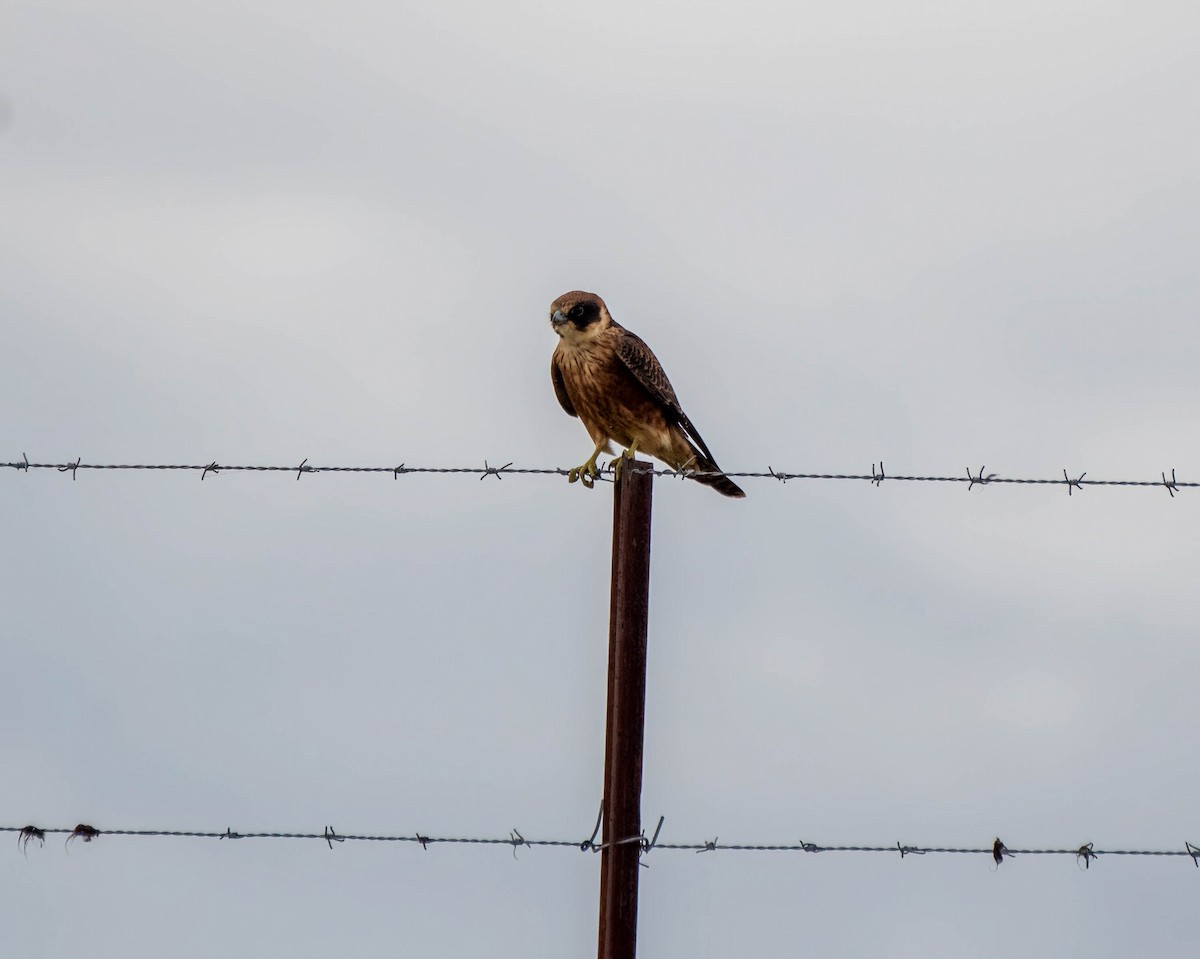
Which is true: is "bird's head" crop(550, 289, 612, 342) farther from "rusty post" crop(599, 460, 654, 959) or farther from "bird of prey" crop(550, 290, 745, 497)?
"rusty post" crop(599, 460, 654, 959)

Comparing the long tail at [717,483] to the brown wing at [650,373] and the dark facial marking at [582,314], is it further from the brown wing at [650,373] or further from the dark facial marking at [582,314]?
the dark facial marking at [582,314]

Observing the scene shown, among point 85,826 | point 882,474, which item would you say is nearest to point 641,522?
point 882,474

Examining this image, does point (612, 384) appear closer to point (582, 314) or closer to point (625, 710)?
point (582, 314)

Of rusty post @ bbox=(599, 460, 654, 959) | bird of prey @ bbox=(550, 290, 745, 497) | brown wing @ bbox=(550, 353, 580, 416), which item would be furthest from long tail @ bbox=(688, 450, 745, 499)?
rusty post @ bbox=(599, 460, 654, 959)

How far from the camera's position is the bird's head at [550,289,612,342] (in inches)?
266

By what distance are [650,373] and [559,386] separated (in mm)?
476

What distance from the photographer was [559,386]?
7.03 metres

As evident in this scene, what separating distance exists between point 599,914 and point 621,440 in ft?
10.5

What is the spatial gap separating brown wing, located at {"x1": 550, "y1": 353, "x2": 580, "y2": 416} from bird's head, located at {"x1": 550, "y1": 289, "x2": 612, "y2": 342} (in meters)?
0.17

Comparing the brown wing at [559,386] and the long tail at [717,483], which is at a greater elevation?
the brown wing at [559,386]

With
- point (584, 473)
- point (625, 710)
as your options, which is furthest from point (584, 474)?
point (625, 710)

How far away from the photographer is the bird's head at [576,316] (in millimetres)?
6766

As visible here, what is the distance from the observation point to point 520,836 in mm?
3969

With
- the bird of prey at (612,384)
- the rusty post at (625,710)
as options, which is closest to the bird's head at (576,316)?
the bird of prey at (612,384)
